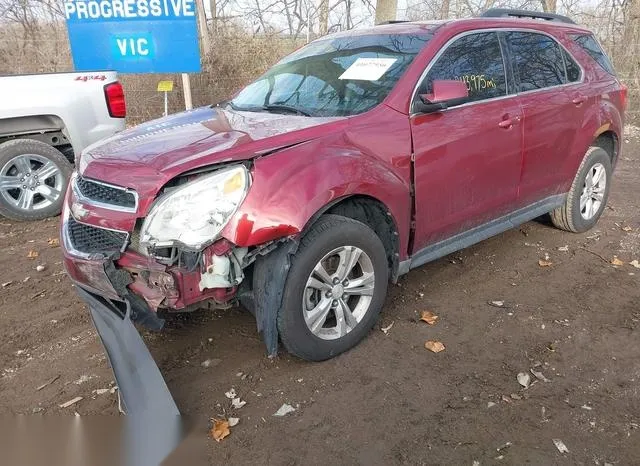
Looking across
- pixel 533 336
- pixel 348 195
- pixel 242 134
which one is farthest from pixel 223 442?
pixel 533 336

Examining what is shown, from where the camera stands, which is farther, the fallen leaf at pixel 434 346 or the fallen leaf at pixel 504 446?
the fallen leaf at pixel 434 346

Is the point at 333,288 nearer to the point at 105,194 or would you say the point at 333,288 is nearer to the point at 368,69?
the point at 105,194

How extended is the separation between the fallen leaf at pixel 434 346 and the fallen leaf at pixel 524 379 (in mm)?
476

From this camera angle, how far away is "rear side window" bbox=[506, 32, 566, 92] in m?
4.16

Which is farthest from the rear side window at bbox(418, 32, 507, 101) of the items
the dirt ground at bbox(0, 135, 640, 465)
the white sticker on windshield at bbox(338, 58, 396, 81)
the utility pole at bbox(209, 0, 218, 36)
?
the utility pole at bbox(209, 0, 218, 36)

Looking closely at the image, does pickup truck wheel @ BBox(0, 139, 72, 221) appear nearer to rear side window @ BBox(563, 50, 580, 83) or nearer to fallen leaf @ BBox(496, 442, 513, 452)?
rear side window @ BBox(563, 50, 580, 83)

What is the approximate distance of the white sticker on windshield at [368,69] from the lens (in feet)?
11.6

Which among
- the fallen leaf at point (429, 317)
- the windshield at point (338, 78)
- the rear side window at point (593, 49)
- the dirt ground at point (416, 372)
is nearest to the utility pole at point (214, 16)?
the windshield at point (338, 78)

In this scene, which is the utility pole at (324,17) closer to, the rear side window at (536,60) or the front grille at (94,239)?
the rear side window at (536,60)

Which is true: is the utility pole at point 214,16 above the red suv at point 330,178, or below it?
above

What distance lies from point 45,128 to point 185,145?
3.68 metres

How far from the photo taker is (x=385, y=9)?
11.4 meters

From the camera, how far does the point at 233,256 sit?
2686mm

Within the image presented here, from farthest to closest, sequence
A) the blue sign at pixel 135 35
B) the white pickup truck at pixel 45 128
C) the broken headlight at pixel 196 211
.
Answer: the blue sign at pixel 135 35, the white pickup truck at pixel 45 128, the broken headlight at pixel 196 211
